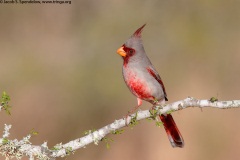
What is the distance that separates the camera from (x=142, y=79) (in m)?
5.05

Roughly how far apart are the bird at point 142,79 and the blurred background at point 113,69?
7.01 ft

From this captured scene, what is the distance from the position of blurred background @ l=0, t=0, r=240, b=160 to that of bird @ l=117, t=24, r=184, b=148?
214 centimetres

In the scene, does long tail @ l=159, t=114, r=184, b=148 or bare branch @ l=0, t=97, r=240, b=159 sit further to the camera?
long tail @ l=159, t=114, r=184, b=148

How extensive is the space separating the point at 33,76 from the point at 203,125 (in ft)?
8.70

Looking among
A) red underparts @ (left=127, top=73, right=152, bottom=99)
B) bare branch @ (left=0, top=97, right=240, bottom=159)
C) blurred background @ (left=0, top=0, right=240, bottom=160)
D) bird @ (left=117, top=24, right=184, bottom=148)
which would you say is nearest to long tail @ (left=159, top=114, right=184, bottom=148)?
bird @ (left=117, top=24, right=184, bottom=148)

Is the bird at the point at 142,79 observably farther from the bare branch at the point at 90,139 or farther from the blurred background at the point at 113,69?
the blurred background at the point at 113,69

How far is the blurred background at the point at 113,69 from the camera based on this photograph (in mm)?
7316

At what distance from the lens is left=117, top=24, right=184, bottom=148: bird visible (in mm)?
5023

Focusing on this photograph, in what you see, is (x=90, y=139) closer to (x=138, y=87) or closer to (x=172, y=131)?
(x=138, y=87)

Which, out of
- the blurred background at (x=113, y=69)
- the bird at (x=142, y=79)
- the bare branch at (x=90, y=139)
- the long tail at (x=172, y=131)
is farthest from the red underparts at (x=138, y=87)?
the blurred background at (x=113, y=69)

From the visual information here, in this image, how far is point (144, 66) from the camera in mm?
5152

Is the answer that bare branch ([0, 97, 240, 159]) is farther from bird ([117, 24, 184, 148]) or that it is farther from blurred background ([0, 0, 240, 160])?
blurred background ([0, 0, 240, 160])

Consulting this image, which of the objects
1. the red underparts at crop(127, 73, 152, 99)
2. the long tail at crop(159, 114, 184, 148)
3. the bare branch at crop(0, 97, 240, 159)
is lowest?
the bare branch at crop(0, 97, 240, 159)

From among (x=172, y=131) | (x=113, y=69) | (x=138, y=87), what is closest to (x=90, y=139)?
(x=138, y=87)
